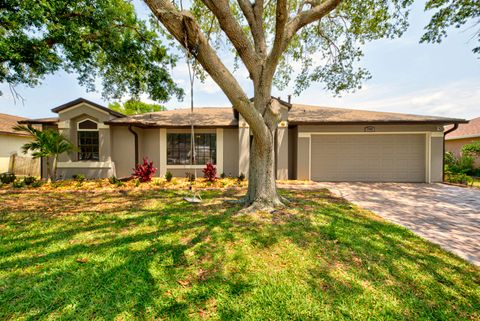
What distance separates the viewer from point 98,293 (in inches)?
97.3

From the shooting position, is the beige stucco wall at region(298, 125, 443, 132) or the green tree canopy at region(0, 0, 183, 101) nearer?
the green tree canopy at region(0, 0, 183, 101)

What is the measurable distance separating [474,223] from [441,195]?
346 cm

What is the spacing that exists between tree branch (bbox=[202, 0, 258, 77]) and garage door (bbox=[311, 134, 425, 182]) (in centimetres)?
690

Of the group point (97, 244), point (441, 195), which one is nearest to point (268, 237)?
point (97, 244)

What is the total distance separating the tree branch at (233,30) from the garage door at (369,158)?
6.90m

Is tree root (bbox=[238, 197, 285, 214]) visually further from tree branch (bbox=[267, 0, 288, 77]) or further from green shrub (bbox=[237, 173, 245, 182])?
green shrub (bbox=[237, 173, 245, 182])

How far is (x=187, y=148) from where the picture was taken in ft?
38.0

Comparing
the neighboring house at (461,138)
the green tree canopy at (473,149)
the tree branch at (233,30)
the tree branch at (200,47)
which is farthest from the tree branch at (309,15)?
the neighboring house at (461,138)

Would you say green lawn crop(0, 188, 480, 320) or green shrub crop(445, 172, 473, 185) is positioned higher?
green shrub crop(445, 172, 473, 185)

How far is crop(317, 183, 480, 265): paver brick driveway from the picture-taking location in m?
4.13

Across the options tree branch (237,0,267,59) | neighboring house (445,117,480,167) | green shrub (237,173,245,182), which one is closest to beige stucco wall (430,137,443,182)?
neighboring house (445,117,480,167)

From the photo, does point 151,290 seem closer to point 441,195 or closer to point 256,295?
point 256,295

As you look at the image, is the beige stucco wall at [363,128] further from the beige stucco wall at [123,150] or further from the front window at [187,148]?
the beige stucco wall at [123,150]

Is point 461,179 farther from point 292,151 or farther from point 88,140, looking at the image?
point 88,140
